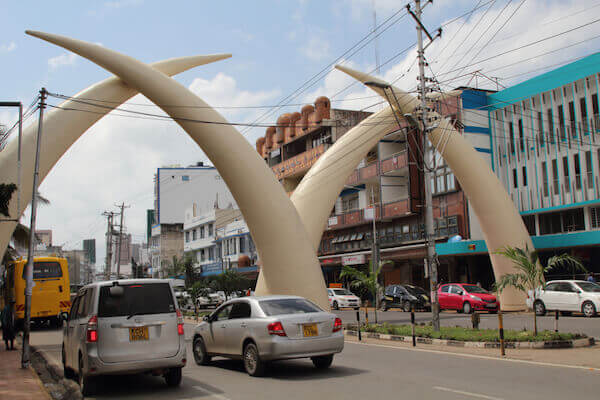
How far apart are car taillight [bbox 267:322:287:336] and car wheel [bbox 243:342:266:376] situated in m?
0.55

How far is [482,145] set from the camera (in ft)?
124

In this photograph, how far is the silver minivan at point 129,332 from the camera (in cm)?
900

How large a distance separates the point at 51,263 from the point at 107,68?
9.24 meters

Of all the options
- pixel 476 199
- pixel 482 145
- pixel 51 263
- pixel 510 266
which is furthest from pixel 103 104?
pixel 482 145

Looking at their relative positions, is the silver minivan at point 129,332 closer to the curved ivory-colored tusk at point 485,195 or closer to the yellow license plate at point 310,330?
the yellow license plate at point 310,330

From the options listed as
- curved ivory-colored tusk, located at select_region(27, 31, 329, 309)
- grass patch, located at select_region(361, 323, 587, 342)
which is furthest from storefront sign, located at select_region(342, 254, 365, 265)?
grass patch, located at select_region(361, 323, 587, 342)

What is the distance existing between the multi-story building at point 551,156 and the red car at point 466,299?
4735 mm

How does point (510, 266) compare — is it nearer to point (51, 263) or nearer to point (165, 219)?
point (51, 263)

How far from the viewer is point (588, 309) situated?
75.5ft

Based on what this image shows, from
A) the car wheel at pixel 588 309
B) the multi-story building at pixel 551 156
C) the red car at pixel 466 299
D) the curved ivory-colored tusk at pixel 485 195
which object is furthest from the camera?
the multi-story building at pixel 551 156

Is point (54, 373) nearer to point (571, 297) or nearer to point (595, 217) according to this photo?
point (571, 297)

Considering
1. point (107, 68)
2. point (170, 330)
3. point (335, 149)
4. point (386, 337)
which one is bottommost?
point (386, 337)

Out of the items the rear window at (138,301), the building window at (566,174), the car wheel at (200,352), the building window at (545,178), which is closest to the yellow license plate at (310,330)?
the rear window at (138,301)

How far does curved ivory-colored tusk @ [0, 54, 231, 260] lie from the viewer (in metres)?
21.5
